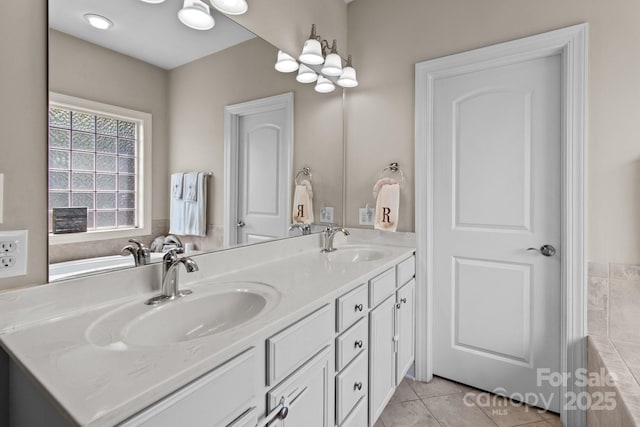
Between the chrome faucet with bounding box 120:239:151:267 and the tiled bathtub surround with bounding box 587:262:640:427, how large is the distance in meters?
1.89

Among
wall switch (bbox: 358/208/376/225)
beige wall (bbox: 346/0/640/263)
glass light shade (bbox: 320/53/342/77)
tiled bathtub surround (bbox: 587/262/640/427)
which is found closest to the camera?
tiled bathtub surround (bbox: 587/262/640/427)

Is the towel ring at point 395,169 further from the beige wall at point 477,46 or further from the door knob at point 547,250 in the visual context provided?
the door knob at point 547,250

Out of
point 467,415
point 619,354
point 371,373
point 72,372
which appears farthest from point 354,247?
point 72,372

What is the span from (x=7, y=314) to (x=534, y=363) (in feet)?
7.50

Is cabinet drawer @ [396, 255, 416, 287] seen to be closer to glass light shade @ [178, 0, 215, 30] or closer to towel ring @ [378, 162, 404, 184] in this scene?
towel ring @ [378, 162, 404, 184]

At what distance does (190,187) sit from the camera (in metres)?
1.31

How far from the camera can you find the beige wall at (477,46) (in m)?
1.52

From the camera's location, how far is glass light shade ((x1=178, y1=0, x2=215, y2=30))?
1.27m

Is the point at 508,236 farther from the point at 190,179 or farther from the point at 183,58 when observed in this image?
the point at 183,58

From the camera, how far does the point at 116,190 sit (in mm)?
1078

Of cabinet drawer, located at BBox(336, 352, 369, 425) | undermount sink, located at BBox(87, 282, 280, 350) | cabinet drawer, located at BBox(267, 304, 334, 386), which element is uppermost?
undermount sink, located at BBox(87, 282, 280, 350)

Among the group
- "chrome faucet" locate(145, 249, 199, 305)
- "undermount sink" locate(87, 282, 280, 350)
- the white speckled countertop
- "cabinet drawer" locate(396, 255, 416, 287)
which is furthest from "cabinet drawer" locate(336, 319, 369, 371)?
"chrome faucet" locate(145, 249, 199, 305)

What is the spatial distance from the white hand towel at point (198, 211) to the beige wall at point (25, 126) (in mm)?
457

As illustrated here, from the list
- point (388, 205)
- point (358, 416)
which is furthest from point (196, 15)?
point (358, 416)
